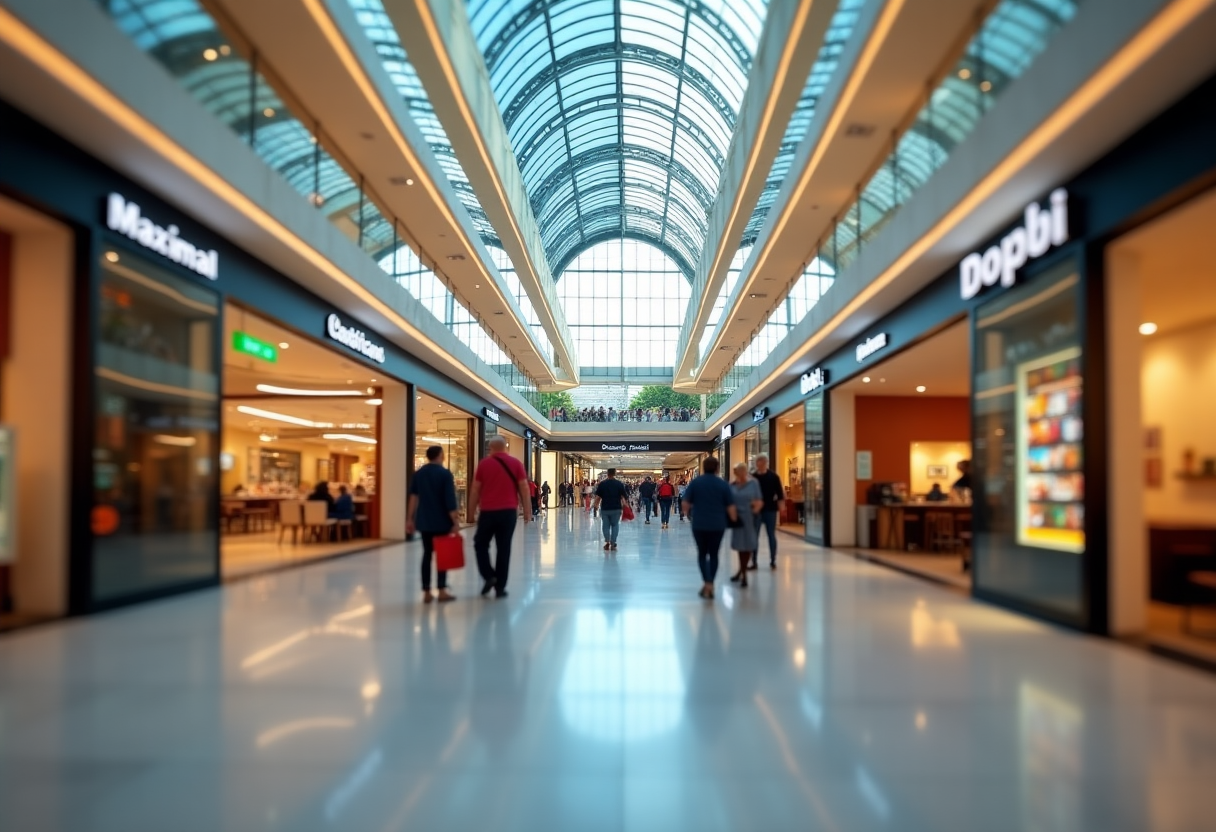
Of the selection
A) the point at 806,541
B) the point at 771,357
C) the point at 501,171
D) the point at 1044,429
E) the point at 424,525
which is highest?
the point at 501,171

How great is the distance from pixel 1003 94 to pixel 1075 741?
5470 mm

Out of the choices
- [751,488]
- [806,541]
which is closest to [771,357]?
[806,541]

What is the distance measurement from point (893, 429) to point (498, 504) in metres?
12.0

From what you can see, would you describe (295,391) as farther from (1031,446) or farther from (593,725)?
(593,725)

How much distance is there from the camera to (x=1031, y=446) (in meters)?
8.16

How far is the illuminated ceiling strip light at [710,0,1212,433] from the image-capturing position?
16.8 feet

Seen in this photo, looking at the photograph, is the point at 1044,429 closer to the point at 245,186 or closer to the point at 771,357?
the point at 245,186

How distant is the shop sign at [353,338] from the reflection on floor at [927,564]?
9.16 metres

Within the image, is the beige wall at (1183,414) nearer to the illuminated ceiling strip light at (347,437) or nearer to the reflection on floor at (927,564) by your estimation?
the reflection on floor at (927,564)

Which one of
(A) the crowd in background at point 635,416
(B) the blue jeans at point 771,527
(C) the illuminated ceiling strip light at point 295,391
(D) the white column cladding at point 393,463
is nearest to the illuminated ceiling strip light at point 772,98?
(B) the blue jeans at point 771,527

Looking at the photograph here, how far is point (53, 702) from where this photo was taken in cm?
466

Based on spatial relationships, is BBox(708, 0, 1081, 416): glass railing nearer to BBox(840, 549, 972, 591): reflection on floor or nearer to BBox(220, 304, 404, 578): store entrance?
BBox(840, 549, 972, 591): reflection on floor

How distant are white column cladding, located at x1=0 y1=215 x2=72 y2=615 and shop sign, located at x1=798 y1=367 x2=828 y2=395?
13424 mm

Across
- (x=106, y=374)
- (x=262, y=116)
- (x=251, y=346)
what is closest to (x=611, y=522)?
(x=251, y=346)
